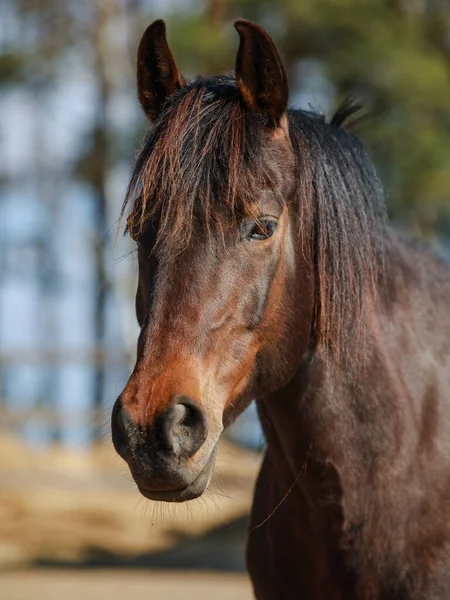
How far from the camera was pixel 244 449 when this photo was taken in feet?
35.3

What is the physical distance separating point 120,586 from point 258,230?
5.53 m

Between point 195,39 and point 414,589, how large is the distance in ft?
34.0

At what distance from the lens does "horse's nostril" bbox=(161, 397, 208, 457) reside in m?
2.17

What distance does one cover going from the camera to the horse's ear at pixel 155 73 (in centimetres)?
277

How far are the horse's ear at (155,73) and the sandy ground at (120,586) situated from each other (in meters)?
4.85

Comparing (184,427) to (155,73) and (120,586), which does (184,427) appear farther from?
(120,586)

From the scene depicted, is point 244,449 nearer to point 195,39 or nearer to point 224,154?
point 195,39

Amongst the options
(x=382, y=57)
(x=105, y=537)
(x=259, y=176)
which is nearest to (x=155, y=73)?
(x=259, y=176)

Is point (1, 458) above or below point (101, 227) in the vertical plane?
below

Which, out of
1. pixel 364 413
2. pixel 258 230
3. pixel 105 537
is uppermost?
pixel 258 230

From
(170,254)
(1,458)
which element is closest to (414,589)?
(170,254)

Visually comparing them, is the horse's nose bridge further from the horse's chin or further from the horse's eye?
the horse's eye

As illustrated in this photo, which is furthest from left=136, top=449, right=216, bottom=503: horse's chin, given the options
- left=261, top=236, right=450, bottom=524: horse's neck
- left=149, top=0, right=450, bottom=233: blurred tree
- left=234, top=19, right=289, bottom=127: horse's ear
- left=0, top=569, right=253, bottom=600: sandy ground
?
left=149, top=0, right=450, bottom=233: blurred tree

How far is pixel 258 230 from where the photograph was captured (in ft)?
8.19
